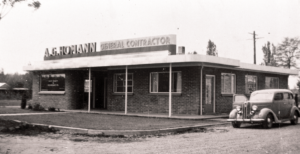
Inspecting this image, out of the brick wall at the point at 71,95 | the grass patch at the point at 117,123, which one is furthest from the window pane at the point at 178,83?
the brick wall at the point at 71,95

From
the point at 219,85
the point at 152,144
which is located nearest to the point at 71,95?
the point at 219,85

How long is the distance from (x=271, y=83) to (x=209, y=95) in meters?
8.33

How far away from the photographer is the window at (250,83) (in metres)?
24.4

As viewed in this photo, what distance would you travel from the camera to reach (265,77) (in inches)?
1042

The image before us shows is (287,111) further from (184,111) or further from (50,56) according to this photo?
(50,56)

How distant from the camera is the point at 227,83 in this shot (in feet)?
74.2

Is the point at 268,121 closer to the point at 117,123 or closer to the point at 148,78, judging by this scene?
the point at 117,123

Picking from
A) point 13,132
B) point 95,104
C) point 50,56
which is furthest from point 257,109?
point 50,56

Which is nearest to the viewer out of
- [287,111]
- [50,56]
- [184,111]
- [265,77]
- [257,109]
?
[257,109]

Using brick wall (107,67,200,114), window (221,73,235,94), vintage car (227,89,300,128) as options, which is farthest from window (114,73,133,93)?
vintage car (227,89,300,128)

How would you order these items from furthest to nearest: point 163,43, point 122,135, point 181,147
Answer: point 163,43 → point 122,135 → point 181,147

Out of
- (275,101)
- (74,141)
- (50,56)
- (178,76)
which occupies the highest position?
(50,56)

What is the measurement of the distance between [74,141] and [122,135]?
6.23 feet

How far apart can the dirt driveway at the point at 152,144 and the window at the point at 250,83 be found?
12.6 meters
